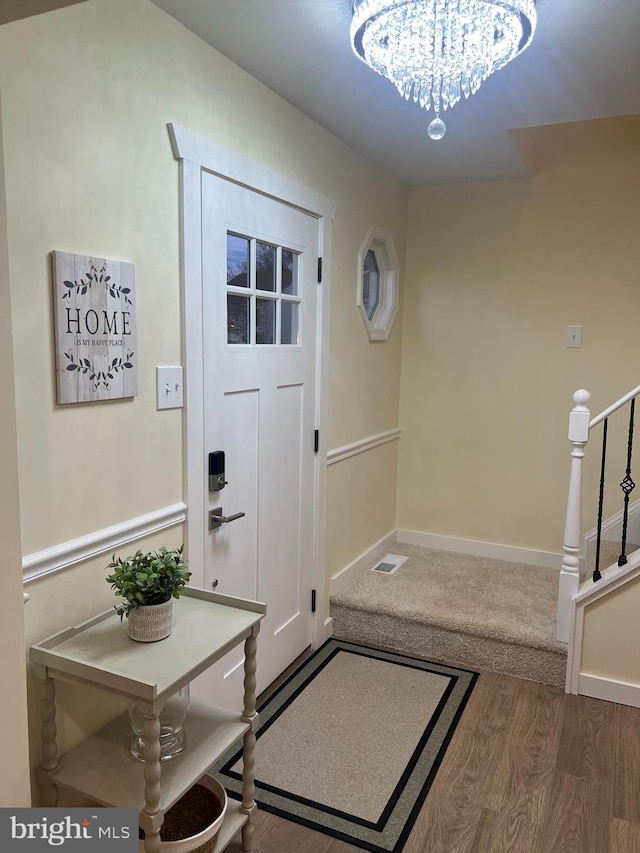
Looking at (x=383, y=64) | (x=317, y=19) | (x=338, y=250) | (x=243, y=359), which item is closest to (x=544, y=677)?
(x=243, y=359)

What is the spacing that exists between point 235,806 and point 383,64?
2.13m

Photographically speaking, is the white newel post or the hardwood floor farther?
the white newel post

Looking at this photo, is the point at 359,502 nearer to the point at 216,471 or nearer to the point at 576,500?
the point at 576,500

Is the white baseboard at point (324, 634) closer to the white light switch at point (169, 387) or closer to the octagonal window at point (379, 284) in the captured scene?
the octagonal window at point (379, 284)

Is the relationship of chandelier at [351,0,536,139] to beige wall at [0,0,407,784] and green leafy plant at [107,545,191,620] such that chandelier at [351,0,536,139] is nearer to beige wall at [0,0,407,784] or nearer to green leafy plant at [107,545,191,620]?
beige wall at [0,0,407,784]

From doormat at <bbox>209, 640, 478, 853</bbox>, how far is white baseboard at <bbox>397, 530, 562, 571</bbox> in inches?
43.0

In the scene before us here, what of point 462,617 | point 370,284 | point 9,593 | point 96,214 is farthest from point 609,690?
point 96,214

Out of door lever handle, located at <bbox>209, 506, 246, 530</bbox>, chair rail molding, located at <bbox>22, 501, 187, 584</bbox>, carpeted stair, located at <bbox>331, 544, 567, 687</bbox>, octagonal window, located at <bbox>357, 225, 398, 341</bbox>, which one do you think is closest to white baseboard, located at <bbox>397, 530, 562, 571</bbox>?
carpeted stair, located at <bbox>331, 544, 567, 687</bbox>

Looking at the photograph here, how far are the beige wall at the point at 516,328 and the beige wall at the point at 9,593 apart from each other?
9.45 ft

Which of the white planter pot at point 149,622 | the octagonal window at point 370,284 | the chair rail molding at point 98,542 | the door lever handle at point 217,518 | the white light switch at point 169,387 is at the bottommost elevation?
the white planter pot at point 149,622

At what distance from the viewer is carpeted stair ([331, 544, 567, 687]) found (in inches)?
113

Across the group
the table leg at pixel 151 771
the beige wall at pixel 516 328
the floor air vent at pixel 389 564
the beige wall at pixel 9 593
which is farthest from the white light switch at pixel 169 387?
the beige wall at pixel 516 328

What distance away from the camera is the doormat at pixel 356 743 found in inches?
80.7

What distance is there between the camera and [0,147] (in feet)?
3.76
